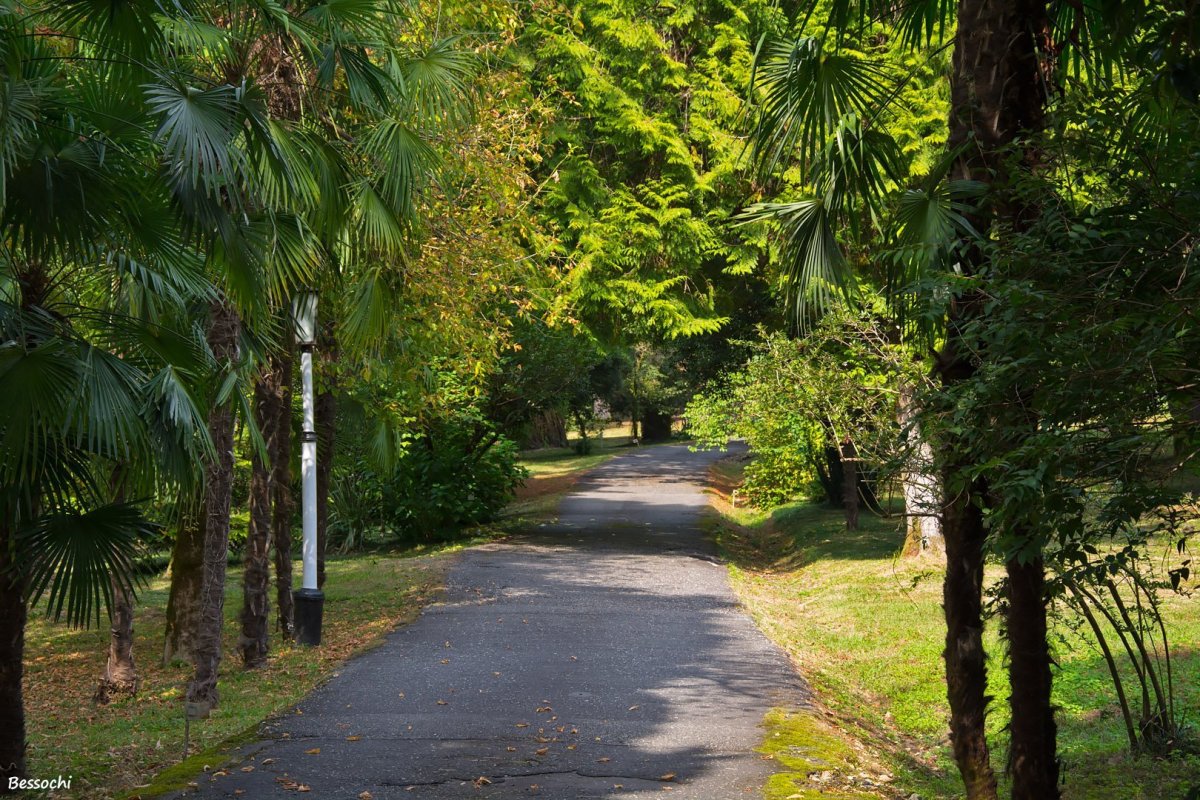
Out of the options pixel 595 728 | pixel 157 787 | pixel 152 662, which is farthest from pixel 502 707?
pixel 152 662

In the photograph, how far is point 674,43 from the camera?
21.8 metres

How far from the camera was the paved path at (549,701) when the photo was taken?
753 centimetres

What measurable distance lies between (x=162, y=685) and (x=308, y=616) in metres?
1.66

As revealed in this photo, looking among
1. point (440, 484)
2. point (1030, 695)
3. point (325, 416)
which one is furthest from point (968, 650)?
point (440, 484)

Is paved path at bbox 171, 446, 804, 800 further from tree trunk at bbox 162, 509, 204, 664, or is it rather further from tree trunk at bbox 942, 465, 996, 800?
tree trunk at bbox 162, 509, 204, 664

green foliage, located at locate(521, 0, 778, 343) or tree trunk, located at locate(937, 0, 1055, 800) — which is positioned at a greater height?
green foliage, located at locate(521, 0, 778, 343)

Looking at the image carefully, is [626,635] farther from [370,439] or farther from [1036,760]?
[1036,760]

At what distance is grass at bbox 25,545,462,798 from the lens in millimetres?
8375

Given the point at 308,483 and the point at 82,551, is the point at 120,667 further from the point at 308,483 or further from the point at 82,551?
the point at 82,551

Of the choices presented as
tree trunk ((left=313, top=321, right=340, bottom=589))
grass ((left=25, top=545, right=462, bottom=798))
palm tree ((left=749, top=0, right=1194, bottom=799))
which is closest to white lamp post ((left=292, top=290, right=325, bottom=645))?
grass ((left=25, top=545, right=462, bottom=798))

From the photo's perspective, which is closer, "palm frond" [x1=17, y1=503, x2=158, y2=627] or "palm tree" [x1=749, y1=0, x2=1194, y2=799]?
"palm tree" [x1=749, y1=0, x2=1194, y2=799]

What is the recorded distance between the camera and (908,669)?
40.0ft

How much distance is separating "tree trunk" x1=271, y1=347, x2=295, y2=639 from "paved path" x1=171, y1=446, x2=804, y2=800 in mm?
1563

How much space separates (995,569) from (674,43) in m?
11.0
